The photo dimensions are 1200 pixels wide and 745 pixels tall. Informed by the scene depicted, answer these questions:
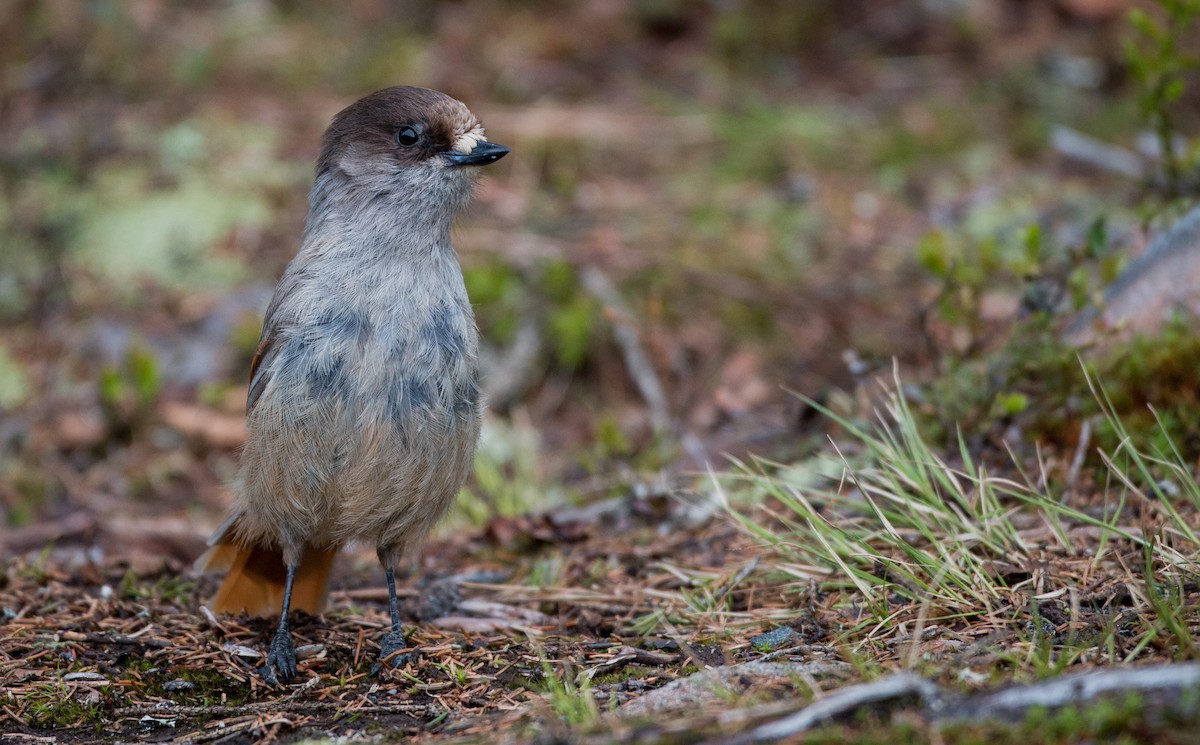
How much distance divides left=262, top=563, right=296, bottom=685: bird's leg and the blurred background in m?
1.05

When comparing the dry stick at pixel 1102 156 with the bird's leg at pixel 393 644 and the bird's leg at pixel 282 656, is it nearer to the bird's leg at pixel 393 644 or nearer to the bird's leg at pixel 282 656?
the bird's leg at pixel 393 644

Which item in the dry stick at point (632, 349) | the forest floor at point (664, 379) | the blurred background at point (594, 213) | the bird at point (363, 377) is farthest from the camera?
the dry stick at point (632, 349)

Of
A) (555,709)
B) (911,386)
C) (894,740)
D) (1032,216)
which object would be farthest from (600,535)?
(1032,216)

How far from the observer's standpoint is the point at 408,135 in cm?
394

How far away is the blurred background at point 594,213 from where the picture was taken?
17.3 feet

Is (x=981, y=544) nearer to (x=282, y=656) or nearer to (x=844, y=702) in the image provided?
(x=844, y=702)

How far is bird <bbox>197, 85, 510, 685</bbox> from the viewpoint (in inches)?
137

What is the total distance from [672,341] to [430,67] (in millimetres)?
3437

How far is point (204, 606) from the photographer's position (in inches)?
152

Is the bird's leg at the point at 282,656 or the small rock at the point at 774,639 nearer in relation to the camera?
the small rock at the point at 774,639

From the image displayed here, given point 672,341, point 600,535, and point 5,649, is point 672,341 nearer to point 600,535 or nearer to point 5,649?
point 600,535

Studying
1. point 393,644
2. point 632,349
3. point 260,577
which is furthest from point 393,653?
point 632,349

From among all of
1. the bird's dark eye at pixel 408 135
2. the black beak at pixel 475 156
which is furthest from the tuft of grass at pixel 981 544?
the bird's dark eye at pixel 408 135

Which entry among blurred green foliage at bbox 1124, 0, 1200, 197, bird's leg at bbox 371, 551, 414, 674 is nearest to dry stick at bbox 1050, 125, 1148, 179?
blurred green foliage at bbox 1124, 0, 1200, 197
